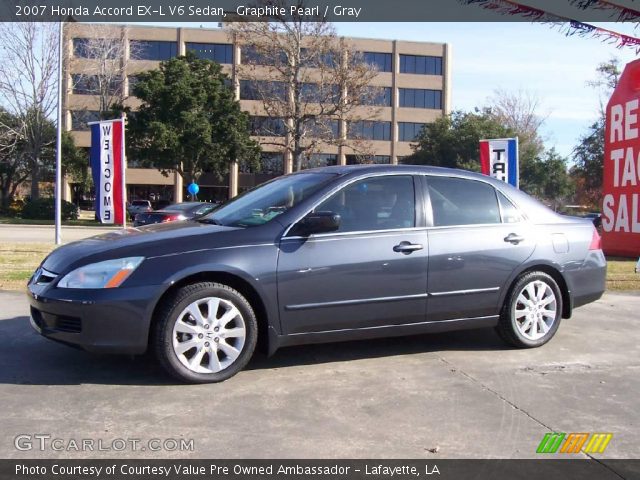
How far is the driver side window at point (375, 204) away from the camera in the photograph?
4980mm

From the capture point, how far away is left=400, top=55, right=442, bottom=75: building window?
62.4m

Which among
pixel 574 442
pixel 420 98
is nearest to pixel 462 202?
pixel 574 442

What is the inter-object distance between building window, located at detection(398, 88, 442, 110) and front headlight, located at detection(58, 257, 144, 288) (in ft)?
199

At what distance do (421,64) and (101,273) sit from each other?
62.7m

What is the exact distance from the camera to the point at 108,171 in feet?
43.6

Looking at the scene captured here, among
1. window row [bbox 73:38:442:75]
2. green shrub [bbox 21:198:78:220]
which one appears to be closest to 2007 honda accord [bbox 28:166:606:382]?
green shrub [bbox 21:198:78:220]

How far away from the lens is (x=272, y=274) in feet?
15.0

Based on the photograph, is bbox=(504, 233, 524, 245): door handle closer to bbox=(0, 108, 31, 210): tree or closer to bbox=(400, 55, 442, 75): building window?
bbox=(0, 108, 31, 210): tree

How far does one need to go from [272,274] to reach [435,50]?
63.2m

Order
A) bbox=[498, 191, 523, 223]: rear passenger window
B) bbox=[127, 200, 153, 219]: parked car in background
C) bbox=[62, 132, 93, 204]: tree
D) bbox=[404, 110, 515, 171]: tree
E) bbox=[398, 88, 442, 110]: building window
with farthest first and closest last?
1. bbox=[398, 88, 442, 110]: building window
2. bbox=[404, 110, 515, 171]: tree
3. bbox=[127, 200, 153, 219]: parked car in background
4. bbox=[62, 132, 93, 204]: tree
5. bbox=[498, 191, 523, 223]: rear passenger window

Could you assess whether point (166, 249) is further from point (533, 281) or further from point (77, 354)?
point (533, 281)

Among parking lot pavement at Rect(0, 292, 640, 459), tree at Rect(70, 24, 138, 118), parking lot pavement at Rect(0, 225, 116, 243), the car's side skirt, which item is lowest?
parking lot pavement at Rect(0, 292, 640, 459)

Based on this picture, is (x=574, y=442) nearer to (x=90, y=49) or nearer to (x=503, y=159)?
(x=503, y=159)
